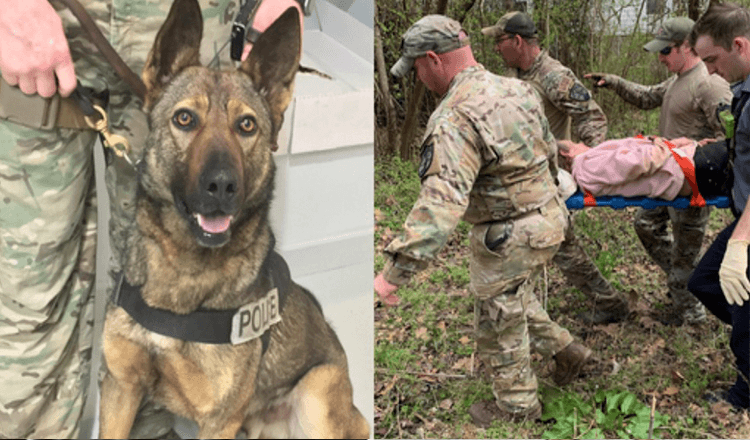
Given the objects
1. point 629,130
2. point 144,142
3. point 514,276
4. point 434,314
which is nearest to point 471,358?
point 434,314

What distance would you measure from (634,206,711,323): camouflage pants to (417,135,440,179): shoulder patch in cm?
206

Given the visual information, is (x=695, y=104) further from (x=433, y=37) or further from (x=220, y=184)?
(x=220, y=184)

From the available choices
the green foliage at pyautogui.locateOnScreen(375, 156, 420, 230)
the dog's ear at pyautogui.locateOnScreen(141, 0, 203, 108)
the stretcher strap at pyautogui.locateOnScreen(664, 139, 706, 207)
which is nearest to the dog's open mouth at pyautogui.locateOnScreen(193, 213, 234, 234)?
the dog's ear at pyautogui.locateOnScreen(141, 0, 203, 108)

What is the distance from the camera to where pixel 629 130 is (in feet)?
24.1

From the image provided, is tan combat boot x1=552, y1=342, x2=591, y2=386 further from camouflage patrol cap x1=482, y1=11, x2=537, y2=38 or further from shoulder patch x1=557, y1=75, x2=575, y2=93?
camouflage patrol cap x1=482, y1=11, x2=537, y2=38

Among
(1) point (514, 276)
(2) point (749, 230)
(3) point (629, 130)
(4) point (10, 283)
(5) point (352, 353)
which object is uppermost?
(4) point (10, 283)

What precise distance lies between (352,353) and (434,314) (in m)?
2.62

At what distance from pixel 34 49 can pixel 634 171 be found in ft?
8.88

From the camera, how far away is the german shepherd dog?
1949 mm

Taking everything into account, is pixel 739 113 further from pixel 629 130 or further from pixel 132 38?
pixel 629 130

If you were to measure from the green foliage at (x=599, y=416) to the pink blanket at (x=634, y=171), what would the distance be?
97 centimetres

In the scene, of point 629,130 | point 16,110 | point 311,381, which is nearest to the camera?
point 16,110

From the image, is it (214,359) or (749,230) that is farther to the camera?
(749,230)

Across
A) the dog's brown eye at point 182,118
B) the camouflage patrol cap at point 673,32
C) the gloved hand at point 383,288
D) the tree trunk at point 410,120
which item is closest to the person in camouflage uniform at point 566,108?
the camouflage patrol cap at point 673,32
